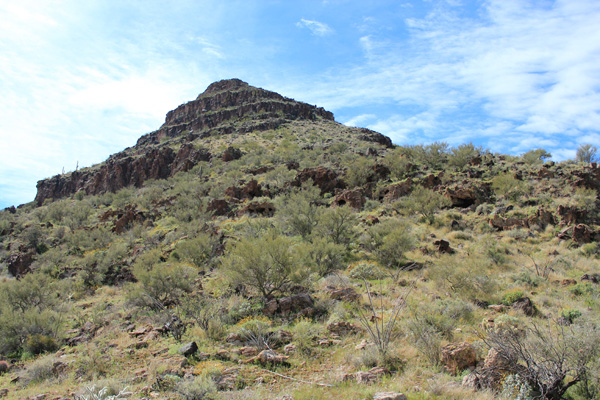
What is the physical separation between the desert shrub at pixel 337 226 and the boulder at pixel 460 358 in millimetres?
12075

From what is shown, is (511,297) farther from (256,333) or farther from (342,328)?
(256,333)

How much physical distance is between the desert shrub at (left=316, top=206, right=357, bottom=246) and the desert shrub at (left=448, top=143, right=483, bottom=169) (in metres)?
17.4

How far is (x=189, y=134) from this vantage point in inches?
2862

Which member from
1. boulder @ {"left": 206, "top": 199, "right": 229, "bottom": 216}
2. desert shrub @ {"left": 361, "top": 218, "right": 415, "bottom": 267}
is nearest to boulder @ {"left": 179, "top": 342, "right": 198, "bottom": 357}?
desert shrub @ {"left": 361, "top": 218, "right": 415, "bottom": 267}

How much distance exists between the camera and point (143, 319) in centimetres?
1039

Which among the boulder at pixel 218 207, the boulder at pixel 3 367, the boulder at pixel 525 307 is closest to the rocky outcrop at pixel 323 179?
the boulder at pixel 218 207

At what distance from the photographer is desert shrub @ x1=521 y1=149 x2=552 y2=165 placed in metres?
27.6

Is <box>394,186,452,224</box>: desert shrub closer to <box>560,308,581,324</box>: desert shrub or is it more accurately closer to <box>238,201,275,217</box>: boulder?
<box>238,201,275,217</box>: boulder

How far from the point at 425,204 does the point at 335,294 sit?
14.3 metres

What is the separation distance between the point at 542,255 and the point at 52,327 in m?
19.5

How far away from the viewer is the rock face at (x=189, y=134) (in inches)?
2275

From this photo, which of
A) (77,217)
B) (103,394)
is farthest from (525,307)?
(77,217)

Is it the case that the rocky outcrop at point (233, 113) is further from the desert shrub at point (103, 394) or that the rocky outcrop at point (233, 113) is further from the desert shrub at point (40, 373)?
the desert shrub at point (103, 394)

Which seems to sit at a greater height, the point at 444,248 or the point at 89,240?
the point at 89,240
